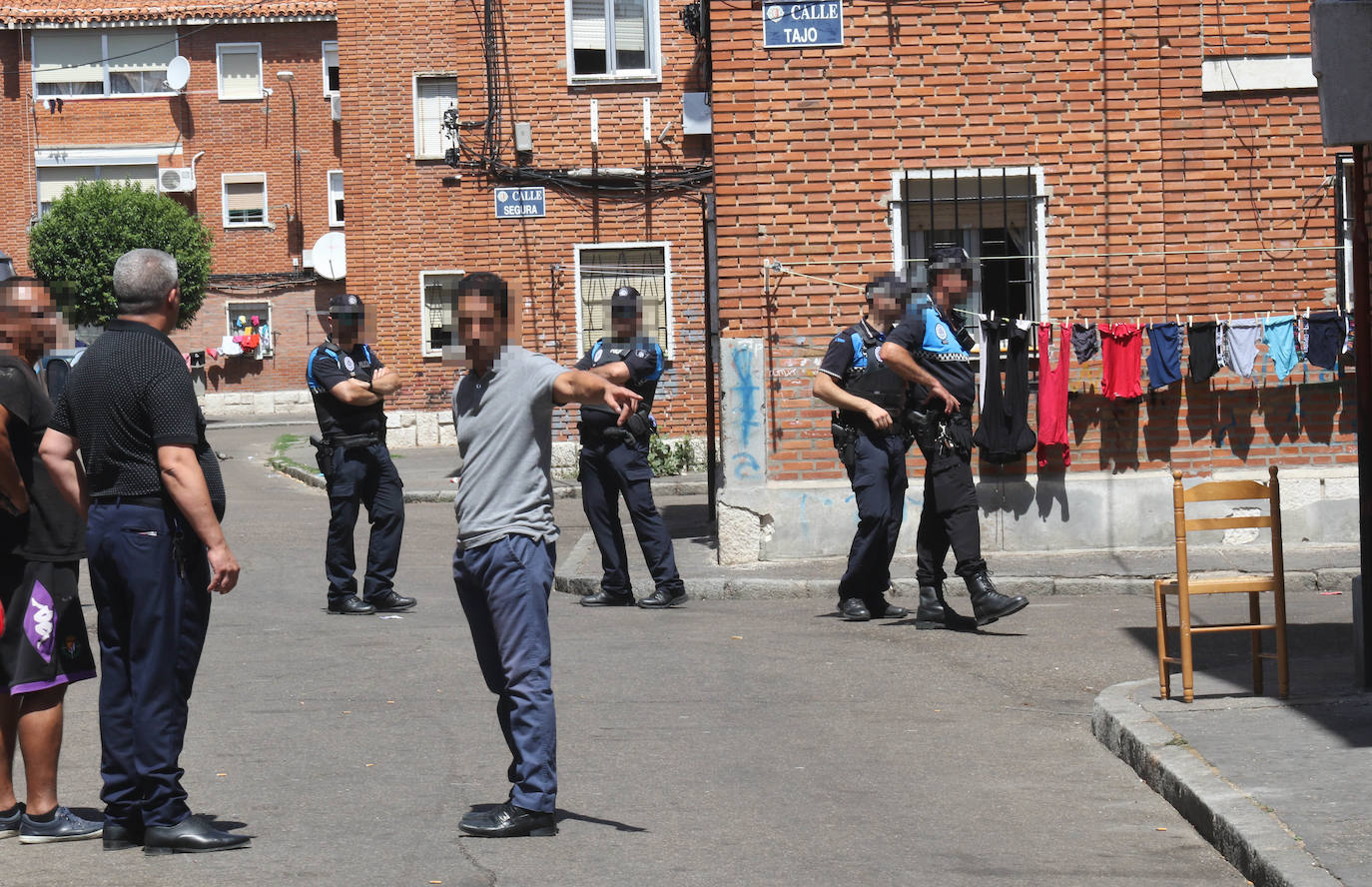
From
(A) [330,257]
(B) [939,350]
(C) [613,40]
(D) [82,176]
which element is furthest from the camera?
(D) [82,176]

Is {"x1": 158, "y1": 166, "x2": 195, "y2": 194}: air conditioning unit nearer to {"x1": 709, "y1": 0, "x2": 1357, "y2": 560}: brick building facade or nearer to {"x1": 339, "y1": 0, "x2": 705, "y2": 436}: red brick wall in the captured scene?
{"x1": 339, "y1": 0, "x2": 705, "y2": 436}: red brick wall

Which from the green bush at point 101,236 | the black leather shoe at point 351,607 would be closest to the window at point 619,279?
the black leather shoe at point 351,607

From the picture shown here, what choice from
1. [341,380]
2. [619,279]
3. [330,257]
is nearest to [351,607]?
[341,380]

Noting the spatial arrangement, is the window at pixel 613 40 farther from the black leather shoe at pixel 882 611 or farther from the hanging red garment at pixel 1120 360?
the black leather shoe at pixel 882 611

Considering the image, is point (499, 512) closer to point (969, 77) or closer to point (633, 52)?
point (969, 77)

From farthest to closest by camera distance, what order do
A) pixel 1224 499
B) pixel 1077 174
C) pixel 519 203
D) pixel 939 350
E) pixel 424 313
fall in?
1. pixel 424 313
2. pixel 519 203
3. pixel 1077 174
4. pixel 939 350
5. pixel 1224 499

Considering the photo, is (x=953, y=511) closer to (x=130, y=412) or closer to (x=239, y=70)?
(x=130, y=412)

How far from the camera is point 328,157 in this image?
43.9m

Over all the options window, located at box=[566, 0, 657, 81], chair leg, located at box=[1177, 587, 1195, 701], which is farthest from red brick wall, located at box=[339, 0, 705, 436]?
chair leg, located at box=[1177, 587, 1195, 701]

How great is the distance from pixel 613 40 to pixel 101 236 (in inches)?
941

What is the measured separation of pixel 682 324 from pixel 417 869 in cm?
1638

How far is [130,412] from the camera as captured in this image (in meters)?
5.23

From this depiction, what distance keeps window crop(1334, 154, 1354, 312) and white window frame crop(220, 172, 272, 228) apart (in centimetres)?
3574

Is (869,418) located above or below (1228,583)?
above
